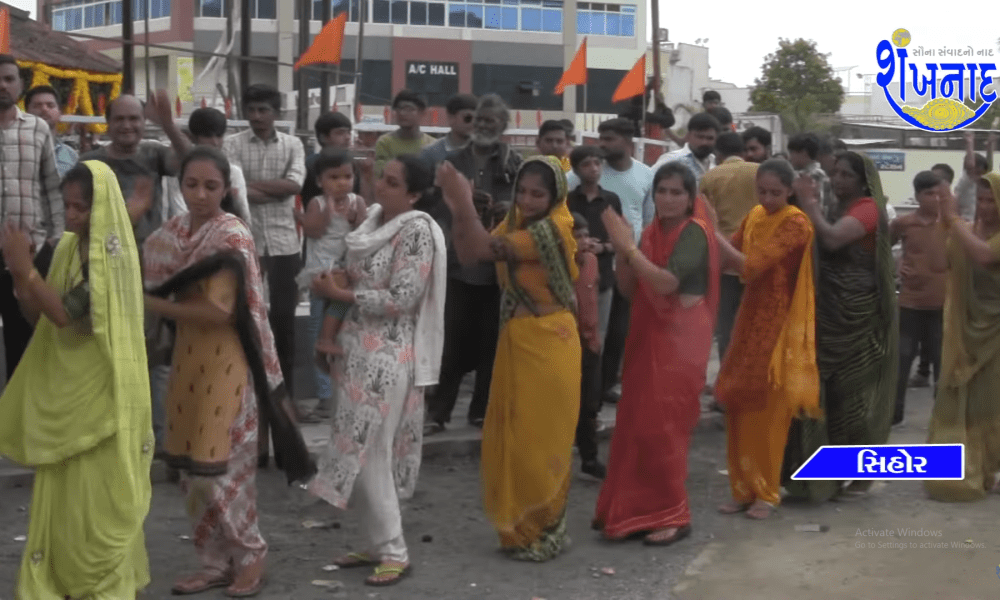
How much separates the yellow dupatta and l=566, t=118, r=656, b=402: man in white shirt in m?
2.02

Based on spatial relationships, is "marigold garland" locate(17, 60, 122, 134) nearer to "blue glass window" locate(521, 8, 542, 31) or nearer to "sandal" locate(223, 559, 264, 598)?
"sandal" locate(223, 559, 264, 598)

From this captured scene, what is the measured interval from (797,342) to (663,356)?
918 mm

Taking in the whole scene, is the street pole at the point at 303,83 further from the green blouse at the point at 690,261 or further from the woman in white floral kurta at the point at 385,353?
the woman in white floral kurta at the point at 385,353

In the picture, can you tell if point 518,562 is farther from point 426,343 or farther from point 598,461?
point 598,461

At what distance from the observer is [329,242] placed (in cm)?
688

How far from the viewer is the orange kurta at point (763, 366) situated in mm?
6484

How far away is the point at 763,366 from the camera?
6508mm

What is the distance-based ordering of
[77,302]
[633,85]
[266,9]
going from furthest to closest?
[266,9] → [633,85] → [77,302]

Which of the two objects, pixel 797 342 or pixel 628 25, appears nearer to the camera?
pixel 797 342

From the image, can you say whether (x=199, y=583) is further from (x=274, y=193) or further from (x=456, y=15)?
(x=456, y=15)

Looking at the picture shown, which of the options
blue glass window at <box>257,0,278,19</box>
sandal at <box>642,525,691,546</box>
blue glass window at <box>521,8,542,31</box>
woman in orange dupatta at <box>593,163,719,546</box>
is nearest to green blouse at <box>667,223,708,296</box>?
woman in orange dupatta at <box>593,163,719,546</box>

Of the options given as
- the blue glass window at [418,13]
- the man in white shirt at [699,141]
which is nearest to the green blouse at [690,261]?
the man in white shirt at [699,141]

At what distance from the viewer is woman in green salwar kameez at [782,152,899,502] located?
6.76 m


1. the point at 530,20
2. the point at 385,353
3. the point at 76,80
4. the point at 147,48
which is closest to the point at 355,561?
the point at 385,353
